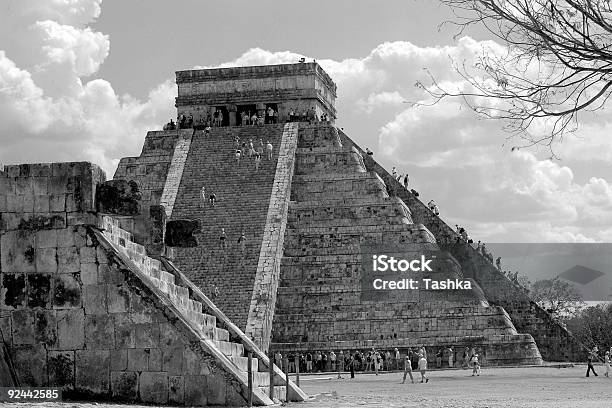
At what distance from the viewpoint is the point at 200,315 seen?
14.1m

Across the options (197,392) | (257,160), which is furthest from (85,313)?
(257,160)

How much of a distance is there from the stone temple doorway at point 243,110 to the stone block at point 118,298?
30.9m

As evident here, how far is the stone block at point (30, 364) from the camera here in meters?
12.6

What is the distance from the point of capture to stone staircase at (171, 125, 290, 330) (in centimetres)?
3378

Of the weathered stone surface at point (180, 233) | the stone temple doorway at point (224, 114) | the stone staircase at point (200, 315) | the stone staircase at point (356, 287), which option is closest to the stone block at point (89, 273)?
the stone staircase at point (200, 315)

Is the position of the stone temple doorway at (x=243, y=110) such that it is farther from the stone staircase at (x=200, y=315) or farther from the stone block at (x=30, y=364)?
the stone block at (x=30, y=364)

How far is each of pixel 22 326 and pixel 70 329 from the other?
546 mm

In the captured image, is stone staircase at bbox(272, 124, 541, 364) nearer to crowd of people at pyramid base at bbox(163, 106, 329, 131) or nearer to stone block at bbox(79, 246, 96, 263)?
crowd of people at pyramid base at bbox(163, 106, 329, 131)

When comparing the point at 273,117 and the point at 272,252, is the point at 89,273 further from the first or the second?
the point at 273,117

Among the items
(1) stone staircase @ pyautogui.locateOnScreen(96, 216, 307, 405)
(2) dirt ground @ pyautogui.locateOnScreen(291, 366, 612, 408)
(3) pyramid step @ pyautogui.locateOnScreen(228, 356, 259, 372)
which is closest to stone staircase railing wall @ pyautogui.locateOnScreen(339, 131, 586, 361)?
(2) dirt ground @ pyautogui.locateOnScreen(291, 366, 612, 408)

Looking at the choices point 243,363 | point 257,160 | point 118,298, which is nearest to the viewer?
point 118,298

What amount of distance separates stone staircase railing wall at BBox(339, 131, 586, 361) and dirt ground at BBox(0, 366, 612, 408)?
8.33 meters

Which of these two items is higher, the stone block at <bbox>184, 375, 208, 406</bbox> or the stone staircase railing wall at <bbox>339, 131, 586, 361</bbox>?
the stone staircase railing wall at <bbox>339, 131, 586, 361</bbox>

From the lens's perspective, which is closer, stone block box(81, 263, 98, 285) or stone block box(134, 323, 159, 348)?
stone block box(134, 323, 159, 348)
